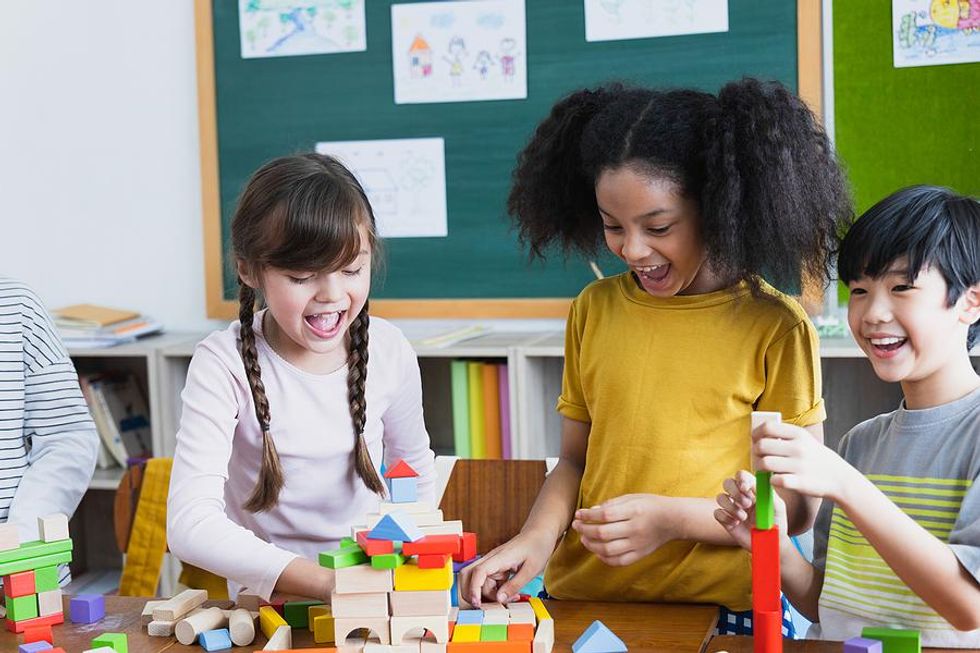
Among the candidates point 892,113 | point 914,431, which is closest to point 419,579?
point 914,431

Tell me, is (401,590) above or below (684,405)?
below

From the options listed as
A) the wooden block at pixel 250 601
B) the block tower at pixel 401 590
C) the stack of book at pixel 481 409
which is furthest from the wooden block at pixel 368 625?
the stack of book at pixel 481 409

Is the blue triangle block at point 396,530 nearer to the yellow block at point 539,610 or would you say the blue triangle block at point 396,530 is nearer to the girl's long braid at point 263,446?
the yellow block at point 539,610

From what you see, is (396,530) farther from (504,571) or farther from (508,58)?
(508,58)

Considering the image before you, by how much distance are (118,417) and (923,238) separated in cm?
240

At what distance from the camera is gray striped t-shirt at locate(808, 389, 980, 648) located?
1.17m

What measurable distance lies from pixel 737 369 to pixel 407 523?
0.49 meters

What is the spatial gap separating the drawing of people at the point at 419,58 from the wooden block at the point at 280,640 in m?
2.01

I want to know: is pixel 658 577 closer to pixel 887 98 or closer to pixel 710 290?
pixel 710 290

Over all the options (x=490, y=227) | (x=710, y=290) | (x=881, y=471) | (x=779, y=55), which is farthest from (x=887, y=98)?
(x=881, y=471)

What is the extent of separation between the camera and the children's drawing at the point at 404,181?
299 cm

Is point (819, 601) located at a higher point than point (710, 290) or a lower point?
lower

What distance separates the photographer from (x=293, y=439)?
5.05ft

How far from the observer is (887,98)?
2.62 m
